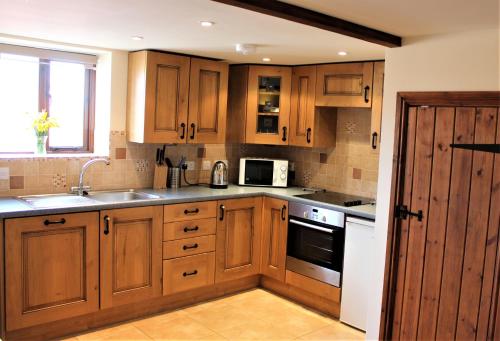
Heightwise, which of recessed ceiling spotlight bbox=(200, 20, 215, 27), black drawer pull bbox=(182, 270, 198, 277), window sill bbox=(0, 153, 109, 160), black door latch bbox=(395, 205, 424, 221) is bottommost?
black drawer pull bbox=(182, 270, 198, 277)

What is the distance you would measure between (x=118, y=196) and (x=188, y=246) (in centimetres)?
71

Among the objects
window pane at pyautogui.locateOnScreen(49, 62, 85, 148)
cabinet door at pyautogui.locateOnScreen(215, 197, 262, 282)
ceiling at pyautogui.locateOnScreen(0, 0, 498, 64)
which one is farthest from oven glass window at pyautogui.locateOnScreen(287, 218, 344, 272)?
window pane at pyautogui.locateOnScreen(49, 62, 85, 148)

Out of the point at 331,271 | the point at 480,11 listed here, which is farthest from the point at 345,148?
the point at 480,11

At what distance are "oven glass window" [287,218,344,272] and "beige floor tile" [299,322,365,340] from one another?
1.43 feet

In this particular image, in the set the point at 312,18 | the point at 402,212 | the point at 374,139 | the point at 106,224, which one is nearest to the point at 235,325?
the point at 106,224

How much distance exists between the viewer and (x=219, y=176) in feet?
15.2

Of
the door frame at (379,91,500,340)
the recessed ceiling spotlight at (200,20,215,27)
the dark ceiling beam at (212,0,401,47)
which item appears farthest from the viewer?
the door frame at (379,91,500,340)

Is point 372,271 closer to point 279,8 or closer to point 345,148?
point 345,148

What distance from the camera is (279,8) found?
7.75 feet

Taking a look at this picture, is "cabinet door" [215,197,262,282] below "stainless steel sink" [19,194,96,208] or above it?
below

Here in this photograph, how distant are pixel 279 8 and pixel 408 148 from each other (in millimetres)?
1410

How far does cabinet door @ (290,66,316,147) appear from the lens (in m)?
4.50

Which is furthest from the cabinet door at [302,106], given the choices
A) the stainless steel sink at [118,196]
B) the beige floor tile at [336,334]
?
the beige floor tile at [336,334]

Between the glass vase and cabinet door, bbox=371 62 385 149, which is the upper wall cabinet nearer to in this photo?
the glass vase
